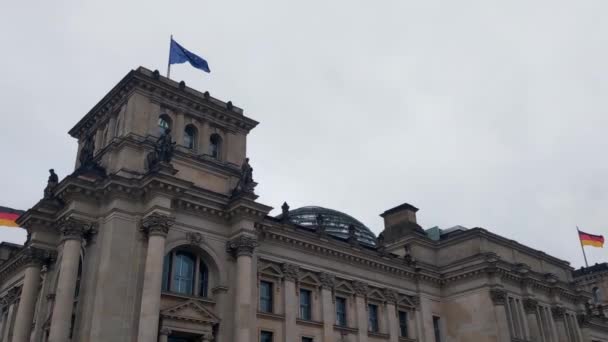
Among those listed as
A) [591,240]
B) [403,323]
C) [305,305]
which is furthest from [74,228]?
[591,240]

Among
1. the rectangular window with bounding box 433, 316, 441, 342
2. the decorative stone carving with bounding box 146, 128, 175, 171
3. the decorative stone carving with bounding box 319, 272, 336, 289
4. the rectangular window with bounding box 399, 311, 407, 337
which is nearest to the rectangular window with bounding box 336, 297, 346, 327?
the decorative stone carving with bounding box 319, 272, 336, 289

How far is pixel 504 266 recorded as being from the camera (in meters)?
48.2

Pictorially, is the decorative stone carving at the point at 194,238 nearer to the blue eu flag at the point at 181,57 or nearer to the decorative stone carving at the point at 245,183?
the decorative stone carving at the point at 245,183

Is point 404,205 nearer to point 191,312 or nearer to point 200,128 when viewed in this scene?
point 200,128

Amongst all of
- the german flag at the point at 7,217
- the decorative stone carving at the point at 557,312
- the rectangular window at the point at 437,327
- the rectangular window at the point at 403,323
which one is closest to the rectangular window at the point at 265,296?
the rectangular window at the point at 403,323

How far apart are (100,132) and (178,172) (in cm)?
756

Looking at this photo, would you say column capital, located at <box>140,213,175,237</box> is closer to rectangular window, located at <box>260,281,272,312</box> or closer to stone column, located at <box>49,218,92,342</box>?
stone column, located at <box>49,218,92,342</box>

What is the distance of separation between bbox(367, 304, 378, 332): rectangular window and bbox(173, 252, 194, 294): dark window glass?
15224 millimetres

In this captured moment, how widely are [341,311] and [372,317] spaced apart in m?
3.24

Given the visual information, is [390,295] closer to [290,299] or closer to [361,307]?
[361,307]

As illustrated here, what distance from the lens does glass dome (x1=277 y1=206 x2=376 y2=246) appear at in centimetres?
5731

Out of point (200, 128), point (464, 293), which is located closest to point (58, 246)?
point (200, 128)

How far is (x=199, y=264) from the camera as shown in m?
34.0

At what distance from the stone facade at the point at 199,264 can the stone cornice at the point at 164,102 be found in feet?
0.28
